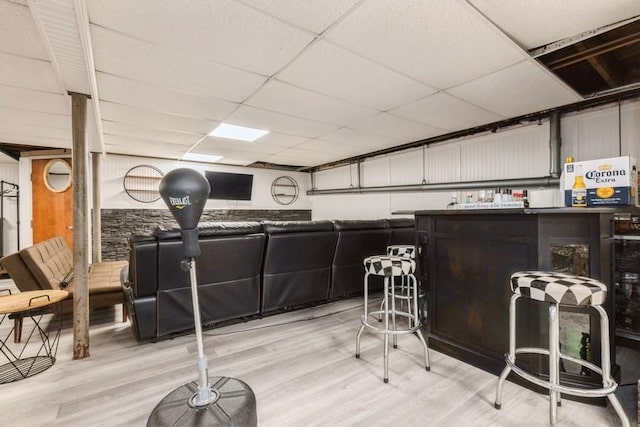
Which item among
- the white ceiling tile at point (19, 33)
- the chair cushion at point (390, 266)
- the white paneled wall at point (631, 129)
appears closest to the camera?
the white ceiling tile at point (19, 33)

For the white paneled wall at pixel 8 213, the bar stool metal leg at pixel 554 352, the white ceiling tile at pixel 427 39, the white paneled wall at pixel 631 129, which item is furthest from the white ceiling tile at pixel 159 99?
the white paneled wall at pixel 8 213

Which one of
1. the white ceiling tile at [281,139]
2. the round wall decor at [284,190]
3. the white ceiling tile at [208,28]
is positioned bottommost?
the round wall decor at [284,190]

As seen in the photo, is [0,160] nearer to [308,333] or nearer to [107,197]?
[107,197]

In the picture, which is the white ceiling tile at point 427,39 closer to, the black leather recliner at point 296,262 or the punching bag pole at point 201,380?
the black leather recliner at point 296,262

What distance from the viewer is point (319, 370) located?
2195 millimetres

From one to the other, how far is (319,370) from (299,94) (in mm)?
2613

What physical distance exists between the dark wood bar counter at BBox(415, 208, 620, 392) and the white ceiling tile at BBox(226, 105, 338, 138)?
229 centimetres

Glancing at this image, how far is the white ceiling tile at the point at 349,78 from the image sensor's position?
94.9 inches

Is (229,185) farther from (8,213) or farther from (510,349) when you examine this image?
(510,349)

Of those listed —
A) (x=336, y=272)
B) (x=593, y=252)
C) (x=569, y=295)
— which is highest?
(x=593, y=252)

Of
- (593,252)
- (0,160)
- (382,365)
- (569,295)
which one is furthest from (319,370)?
(0,160)

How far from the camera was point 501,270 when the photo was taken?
6.68 feet

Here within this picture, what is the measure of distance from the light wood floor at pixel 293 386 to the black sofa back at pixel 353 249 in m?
0.88

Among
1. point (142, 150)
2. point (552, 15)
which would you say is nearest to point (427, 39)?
point (552, 15)
